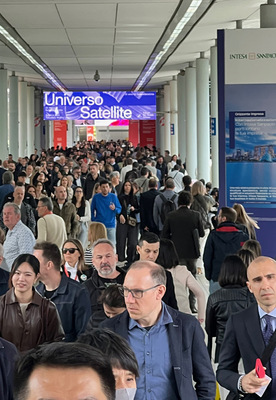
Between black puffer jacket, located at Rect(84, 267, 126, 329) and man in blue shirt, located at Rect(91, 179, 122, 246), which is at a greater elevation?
man in blue shirt, located at Rect(91, 179, 122, 246)

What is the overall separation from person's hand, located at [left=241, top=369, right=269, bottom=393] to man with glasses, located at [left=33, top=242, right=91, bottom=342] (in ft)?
5.48

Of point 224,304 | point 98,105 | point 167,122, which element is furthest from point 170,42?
point 167,122

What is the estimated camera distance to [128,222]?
1404cm

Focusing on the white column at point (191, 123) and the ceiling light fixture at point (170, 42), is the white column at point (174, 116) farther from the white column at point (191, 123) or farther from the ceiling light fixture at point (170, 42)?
the white column at point (191, 123)

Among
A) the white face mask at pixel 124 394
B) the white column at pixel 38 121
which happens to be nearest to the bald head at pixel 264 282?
the white face mask at pixel 124 394

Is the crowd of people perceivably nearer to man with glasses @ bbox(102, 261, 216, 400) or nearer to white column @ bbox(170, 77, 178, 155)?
man with glasses @ bbox(102, 261, 216, 400)

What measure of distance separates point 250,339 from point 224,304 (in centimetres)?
187

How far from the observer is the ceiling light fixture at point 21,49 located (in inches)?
725

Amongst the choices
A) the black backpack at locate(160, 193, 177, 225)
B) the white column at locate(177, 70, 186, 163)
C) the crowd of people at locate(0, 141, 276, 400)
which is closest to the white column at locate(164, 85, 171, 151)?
the white column at locate(177, 70, 186, 163)

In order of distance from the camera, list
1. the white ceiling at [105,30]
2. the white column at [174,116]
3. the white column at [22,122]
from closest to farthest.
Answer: the white ceiling at [105,30], the white column at [174,116], the white column at [22,122]

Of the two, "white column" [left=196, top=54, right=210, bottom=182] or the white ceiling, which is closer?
the white ceiling

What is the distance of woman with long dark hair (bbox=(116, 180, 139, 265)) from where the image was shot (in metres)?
13.9

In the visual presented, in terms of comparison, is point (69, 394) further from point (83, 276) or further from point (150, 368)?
point (83, 276)

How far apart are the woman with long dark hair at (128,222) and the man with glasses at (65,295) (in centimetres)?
800
